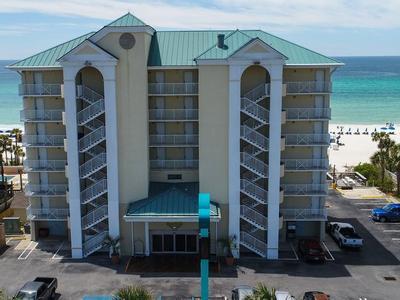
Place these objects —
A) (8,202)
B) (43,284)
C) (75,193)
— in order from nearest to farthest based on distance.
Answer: (43,284), (75,193), (8,202)

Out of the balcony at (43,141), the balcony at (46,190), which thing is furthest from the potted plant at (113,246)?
the balcony at (43,141)

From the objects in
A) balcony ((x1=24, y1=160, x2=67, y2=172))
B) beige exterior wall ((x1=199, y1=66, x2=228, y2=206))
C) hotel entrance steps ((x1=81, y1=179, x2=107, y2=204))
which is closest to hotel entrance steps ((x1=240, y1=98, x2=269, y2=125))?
beige exterior wall ((x1=199, y1=66, x2=228, y2=206))

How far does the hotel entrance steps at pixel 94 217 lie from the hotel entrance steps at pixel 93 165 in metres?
3.08

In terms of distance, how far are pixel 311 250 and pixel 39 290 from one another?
21475 millimetres

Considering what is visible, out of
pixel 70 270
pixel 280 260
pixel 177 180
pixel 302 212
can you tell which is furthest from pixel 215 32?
pixel 70 270

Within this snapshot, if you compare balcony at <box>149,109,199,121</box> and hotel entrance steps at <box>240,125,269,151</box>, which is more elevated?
balcony at <box>149,109,199,121</box>

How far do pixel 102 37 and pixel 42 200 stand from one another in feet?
53.2

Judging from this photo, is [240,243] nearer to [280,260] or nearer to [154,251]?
[280,260]

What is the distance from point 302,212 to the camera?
44969 mm

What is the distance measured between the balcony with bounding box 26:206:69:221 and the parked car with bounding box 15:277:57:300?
9525 mm

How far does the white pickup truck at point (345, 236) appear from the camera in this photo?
44281 millimetres

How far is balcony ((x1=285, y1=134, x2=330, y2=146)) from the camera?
1727 inches

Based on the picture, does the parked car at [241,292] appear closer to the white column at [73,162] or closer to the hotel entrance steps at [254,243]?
the hotel entrance steps at [254,243]

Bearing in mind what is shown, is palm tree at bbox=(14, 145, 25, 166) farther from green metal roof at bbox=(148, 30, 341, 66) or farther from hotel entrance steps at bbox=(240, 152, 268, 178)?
hotel entrance steps at bbox=(240, 152, 268, 178)
